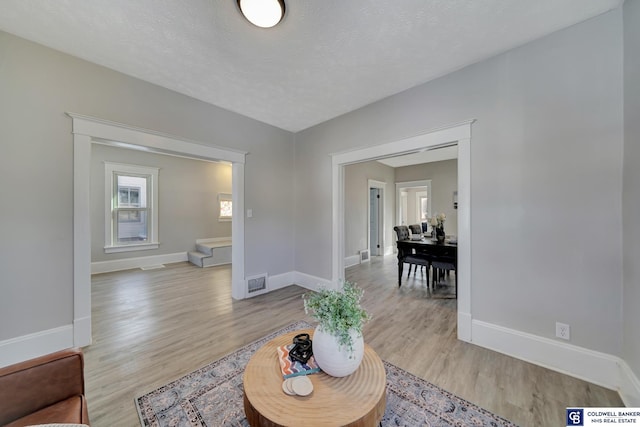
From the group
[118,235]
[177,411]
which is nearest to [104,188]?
[118,235]

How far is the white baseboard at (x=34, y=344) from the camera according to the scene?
191cm

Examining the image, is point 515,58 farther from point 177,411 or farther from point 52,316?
point 52,316

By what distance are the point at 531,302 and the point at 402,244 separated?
6.65 ft

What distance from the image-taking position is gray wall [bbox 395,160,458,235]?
20.9 ft

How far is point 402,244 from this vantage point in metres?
3.97

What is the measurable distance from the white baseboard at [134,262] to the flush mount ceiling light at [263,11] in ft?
18.9

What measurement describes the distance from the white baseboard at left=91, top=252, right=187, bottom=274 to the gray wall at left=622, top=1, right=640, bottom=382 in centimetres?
721

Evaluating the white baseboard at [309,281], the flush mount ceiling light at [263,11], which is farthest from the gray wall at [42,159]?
the white baseboard at [309,281]

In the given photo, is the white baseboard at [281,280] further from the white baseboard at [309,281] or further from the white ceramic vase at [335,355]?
the white ceramic vase at [335,355]

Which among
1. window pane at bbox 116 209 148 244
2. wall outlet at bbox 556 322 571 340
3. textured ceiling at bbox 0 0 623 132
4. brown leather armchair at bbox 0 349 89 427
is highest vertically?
textured ceiling at bbox 0 0 623 132

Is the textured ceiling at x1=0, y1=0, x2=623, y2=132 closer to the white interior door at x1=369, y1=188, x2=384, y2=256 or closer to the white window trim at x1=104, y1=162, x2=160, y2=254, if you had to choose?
the white window trim at x1=104, y1=162, x2=160, y2=254

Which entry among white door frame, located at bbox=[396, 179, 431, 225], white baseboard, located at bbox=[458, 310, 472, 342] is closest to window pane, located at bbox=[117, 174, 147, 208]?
white baseboard, located at bbox=[458, 310, 472, 342]

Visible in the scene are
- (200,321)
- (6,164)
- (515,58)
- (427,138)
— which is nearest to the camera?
(6,164)

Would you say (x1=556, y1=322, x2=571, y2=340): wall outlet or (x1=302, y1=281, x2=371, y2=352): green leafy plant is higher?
(x1=302, y1=281, x2=371, y2=352): green leafy plant
